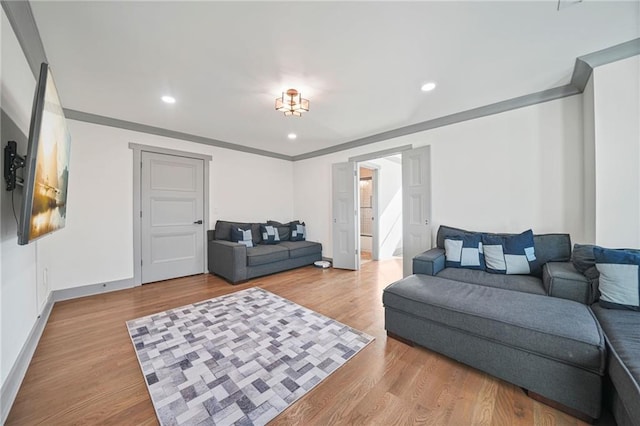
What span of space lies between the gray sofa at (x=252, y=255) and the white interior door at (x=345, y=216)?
0.54m

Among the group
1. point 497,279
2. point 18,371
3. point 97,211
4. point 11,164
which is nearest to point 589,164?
point 497,279

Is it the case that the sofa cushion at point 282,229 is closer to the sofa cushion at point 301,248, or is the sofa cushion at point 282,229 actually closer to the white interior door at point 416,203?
the sofa cushion at point 301,248

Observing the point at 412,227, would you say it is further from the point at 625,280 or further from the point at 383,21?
the point at 383,21

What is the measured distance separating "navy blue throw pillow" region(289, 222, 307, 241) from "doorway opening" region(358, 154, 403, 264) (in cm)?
126

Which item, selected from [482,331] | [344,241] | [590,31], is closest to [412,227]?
[344,241]

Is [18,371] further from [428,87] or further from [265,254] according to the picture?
[428,87]

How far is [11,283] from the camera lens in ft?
5.08

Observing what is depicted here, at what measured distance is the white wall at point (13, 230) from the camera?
139 centimetres

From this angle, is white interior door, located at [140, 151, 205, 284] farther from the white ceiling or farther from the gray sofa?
the white ceiling

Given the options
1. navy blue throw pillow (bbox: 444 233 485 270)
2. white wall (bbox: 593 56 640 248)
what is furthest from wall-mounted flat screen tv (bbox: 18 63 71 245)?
white wall (bbox: 593 56 640 248)

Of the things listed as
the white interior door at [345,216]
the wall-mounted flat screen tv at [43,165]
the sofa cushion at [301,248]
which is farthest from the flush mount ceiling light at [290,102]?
the sofa cushion at [301,248]

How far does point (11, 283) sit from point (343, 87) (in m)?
3.05

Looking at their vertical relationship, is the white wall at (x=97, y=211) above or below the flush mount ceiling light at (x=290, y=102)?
below

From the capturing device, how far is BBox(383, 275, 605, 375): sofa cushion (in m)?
1.27
